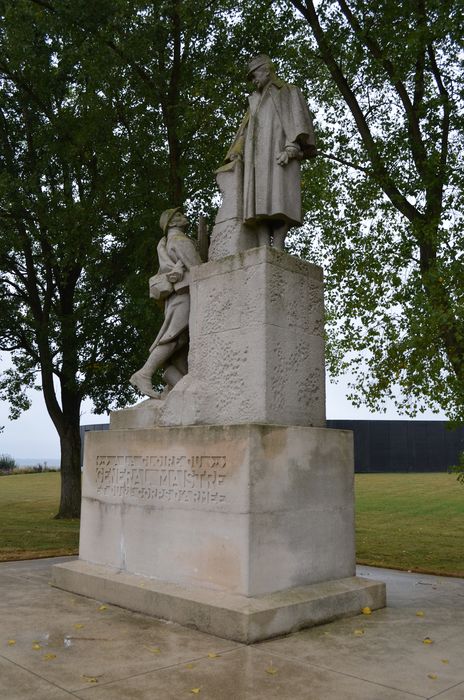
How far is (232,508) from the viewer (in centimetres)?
587

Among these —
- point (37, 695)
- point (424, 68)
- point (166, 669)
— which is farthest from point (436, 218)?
point (37, 695)

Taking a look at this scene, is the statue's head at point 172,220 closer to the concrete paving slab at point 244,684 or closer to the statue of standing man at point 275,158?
the statue of standing man at point 275,158

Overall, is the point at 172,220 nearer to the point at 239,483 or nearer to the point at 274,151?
the point at 274,151

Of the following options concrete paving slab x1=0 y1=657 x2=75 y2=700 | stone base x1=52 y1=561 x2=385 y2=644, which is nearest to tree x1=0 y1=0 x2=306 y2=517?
stone base x1=52 y1=561 x2=385 y2=644

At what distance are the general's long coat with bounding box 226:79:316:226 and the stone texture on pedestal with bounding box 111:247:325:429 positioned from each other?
60cm

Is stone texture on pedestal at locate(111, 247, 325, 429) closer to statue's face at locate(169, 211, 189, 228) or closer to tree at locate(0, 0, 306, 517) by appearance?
statue's face at locate(169, 211, 189, 228)

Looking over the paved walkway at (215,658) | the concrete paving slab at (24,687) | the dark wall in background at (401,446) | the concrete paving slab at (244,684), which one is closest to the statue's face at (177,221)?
the paved walkway at (215,658)

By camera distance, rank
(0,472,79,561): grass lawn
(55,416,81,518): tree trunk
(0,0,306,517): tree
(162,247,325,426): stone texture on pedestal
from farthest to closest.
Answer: (55,416,81,518): tree trunk → (0,0,306,517): tree → (0,472,79,561): grass lawn → (162,247,325,426): stone texture on pedestal

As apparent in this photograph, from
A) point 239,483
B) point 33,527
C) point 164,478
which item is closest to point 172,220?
point 164,478

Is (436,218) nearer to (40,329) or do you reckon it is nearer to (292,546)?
(292,546)

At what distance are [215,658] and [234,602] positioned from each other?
2.41 feet

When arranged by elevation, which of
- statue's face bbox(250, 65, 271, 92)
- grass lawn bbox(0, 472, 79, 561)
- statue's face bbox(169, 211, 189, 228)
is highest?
statue's face bbox(250, 65, 271, 92)

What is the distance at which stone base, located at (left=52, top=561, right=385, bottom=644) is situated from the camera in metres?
5.32

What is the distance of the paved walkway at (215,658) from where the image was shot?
4176 mm
